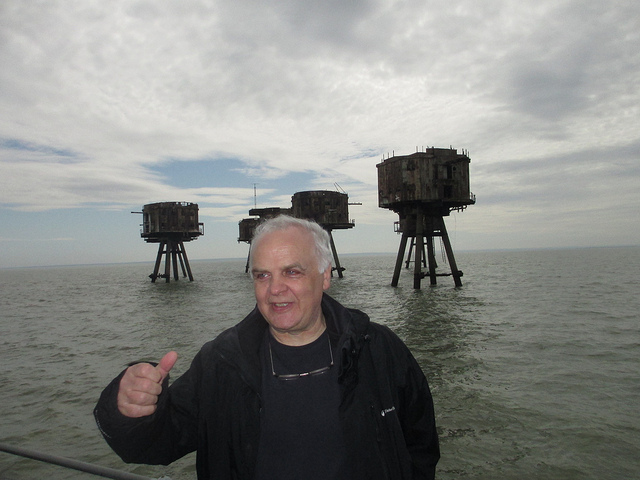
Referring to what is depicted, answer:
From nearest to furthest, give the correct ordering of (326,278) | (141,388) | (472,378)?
(141,388) < (326,278) < (472,378)

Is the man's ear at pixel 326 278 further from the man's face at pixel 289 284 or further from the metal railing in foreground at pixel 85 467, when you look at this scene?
the metal railing in foreground at pixel 85 467

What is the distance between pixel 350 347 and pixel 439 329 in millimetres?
12166

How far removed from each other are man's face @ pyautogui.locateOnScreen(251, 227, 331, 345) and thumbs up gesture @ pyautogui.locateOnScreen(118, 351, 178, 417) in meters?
0.60

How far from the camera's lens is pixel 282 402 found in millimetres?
2000

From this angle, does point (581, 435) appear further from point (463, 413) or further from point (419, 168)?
point (419, 168)

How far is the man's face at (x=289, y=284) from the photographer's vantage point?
2.22 metres

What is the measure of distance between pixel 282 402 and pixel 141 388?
0.64m

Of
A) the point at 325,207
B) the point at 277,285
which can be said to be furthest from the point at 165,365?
the point at 325,207

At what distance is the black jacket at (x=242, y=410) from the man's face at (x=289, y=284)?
0.18 metres

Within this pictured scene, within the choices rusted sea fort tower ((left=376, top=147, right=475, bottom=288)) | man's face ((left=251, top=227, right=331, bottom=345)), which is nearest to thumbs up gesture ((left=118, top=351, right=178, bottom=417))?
man's face ((left=251, top=227, right=331, bottom=345))

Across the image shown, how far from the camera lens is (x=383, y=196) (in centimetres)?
2653

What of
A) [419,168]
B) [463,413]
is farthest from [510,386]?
[419,168]

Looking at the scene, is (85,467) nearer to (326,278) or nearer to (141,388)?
(141,388)

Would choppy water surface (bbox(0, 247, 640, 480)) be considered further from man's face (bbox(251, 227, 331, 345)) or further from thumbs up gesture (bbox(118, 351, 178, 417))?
thumbs up gesture (bbox(118, 351, 178, 417))
